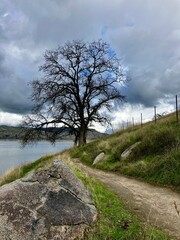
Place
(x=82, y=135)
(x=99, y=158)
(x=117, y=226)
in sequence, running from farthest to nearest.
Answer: (x=82, y=135) → (x=99, y=158) → (x=117, y=226)

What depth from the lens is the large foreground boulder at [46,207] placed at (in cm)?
603

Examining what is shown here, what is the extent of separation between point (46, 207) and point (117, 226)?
166 cm

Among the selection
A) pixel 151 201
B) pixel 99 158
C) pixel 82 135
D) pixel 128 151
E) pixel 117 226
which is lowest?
pixel 117 226

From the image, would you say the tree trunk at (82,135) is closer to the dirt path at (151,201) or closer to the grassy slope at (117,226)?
the dirt path at (151,201)

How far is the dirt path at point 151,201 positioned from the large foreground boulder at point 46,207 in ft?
5.11

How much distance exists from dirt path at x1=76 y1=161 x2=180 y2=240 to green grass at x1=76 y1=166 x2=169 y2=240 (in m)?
0.27

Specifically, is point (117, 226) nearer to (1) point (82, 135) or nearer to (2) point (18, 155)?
(1) point (82, 135)

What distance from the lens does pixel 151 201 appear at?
341 inches

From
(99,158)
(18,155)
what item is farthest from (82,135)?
(18,155)

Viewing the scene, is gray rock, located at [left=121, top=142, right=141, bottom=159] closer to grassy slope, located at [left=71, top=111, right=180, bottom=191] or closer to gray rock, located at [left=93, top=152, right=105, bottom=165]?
grassy slope, located at [left=71, top=111, right=180, bottom=191]

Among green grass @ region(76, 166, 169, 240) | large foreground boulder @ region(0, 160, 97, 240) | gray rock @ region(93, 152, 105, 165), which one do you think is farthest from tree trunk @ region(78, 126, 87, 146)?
large foreground boulder @ region(0, 160, 97, 240)

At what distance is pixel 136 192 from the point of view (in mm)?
9867

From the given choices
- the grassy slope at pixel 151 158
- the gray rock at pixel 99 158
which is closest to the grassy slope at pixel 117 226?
the grassy slope at pixel 151 158

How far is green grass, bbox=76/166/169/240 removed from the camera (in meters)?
5.75
